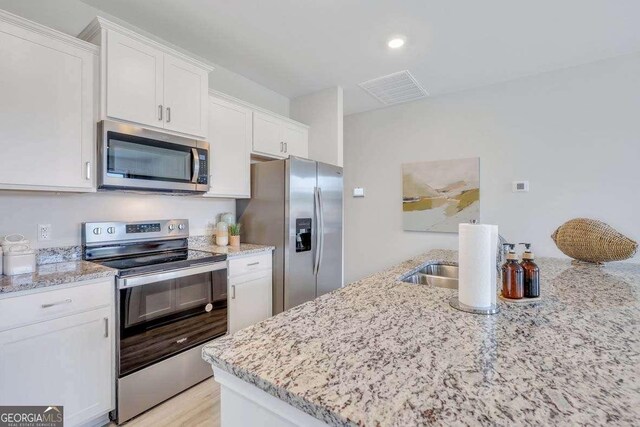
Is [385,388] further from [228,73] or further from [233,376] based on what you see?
[228,73]

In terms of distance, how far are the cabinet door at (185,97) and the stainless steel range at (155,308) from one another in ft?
2.65

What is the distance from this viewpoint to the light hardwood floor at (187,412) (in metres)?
1.71

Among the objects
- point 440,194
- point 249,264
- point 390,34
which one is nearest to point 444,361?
point 249,264

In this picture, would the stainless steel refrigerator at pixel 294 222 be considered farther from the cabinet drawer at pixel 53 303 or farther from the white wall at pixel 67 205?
the cabinet drawer at pixel 53 303

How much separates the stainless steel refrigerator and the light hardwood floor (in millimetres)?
854

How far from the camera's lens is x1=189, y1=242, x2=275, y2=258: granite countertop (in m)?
2.33

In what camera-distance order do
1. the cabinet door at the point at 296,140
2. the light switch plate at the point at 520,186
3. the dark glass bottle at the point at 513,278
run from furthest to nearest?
the cabinet door at the point at 296,140 → the light switch plate at the point at 520,186 → the dark glass bottle at the point at 513,278

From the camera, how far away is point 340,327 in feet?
2.95

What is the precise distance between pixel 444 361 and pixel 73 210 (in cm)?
232

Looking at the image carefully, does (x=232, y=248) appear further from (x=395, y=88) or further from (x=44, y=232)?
(x=395, y=88)

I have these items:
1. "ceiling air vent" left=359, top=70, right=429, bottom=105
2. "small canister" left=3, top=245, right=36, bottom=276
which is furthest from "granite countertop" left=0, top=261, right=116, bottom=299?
"ceiling air vent" left=359, top=70, right=429, bottom=105

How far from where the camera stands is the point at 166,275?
6.09ft

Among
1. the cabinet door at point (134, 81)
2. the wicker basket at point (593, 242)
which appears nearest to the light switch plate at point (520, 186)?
the wicker basket at point (593, 242)

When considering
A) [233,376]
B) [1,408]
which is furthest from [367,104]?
[1,408]
